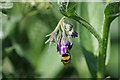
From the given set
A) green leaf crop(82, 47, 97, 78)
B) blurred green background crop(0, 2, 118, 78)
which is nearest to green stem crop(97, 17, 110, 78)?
green leaf crop(82, 47, 97, 78)

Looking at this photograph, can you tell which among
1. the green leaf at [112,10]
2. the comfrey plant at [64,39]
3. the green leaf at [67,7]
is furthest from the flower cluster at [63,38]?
the green leaf at [112,10]

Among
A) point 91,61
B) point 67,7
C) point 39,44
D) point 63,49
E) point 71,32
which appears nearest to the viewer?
point 67,7

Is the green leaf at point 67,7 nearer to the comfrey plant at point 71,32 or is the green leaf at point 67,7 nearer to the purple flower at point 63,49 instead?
the comfrey plant at point 71,32


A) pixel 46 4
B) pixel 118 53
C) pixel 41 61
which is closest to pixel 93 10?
pixel 46 4

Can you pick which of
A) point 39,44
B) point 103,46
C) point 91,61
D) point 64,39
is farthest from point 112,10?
point 39,44

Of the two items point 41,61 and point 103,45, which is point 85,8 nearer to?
point 103,45

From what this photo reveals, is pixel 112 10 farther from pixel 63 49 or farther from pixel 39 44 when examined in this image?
pixel 39 44

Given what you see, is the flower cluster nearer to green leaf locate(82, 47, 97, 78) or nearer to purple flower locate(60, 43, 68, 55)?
purple flower locate(60, 43, 68, 55)
